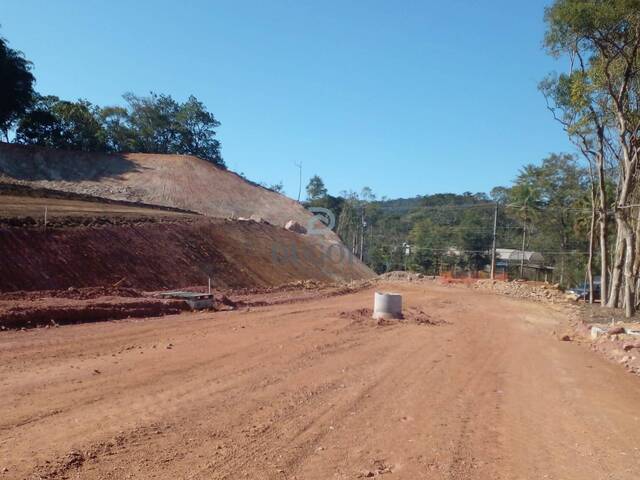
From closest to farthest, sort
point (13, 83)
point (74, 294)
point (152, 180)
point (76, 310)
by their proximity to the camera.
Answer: point (76, 310) < point (74, 294) < point (13, 83) < point (152, 180)

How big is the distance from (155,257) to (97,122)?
37622mm

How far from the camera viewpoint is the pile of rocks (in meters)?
33.0

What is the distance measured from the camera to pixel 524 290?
34.7 metres

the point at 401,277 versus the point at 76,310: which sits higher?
the point at 401,277

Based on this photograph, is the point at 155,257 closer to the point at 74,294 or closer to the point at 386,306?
the point at 74,294

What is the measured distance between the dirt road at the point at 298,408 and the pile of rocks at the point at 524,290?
22.0 m

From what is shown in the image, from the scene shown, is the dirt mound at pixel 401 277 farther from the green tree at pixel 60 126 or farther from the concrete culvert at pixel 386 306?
the green tree at pixel 60 126

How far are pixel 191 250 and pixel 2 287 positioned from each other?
36.3ft

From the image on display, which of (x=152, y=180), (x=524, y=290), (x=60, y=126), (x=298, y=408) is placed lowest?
(x=298, y=408)

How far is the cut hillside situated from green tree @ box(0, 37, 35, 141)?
14.6 feet

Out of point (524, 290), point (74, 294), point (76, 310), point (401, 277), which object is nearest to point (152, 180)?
point (401, 277)

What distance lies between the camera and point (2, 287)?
15.0m

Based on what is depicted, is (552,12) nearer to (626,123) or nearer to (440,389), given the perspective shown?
(626,123)

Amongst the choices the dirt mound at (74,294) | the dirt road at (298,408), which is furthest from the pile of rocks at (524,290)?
the dirt mound at (74,294)
